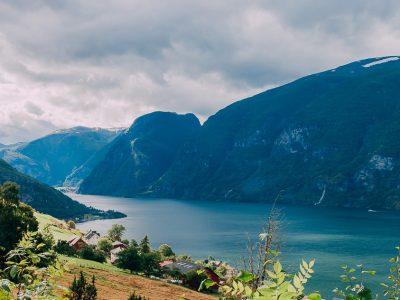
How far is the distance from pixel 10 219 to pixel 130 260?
85.1ft

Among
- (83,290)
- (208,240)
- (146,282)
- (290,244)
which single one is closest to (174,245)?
(208,240)

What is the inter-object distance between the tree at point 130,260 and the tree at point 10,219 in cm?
2087

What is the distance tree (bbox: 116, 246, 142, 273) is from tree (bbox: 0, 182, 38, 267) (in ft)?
68.5

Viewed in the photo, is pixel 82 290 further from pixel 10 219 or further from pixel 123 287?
pixel 123 287

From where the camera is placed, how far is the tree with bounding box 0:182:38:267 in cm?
3709

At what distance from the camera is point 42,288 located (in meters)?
4.53

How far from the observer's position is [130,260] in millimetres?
60938

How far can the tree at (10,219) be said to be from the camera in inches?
1460

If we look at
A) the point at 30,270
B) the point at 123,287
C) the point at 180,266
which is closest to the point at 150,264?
the point at 180,266

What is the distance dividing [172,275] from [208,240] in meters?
77.0

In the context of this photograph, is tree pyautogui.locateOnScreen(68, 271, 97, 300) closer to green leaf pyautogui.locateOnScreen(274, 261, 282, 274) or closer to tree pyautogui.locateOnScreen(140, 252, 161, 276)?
green leaf pyautogui.locateOnScreen(274, 261, 282, 274)

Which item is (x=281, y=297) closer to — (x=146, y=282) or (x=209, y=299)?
(x=209, y=299)

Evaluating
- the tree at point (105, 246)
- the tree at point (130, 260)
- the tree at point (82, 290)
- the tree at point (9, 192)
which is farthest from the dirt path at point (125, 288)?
the tree at point (105, 246)

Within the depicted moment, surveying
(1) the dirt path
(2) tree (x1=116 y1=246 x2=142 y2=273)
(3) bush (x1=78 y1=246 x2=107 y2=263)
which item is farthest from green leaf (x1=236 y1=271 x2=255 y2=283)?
(3) bush (x1=78 y1=246 x2=107 y2=263)
